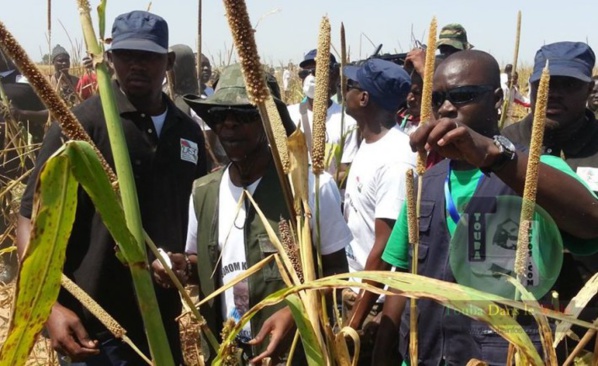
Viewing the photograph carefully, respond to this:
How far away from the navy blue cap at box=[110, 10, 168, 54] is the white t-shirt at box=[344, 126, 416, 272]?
1.03 metres

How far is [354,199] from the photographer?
124 inches

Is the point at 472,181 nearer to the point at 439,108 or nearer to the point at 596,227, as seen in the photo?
the point at 439,108

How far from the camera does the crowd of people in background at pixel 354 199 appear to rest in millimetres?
1704

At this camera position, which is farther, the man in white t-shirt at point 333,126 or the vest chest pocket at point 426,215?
the man in white t-shirt at point 333,126

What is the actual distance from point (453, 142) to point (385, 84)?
205cm

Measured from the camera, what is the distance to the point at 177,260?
2127 millimetres

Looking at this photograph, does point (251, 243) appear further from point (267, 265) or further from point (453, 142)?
point (453, 142)

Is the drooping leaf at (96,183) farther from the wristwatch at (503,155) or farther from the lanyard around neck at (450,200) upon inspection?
the lanyard around neck at (450,200)

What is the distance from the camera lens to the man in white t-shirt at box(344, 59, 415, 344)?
9.22 ft

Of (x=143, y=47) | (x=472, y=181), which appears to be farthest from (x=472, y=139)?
(x=143, y=47)

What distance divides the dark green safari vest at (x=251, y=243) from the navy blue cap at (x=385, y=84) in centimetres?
121

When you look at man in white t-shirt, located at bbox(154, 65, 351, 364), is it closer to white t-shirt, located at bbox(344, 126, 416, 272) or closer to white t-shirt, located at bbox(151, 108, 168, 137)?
white t-shirt, located at bbox(151, 108, 168, 137)

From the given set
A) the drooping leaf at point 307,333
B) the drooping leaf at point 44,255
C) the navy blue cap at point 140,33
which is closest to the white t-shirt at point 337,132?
the navy blue cap at point 140,33

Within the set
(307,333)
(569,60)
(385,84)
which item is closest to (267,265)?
(307,333)
